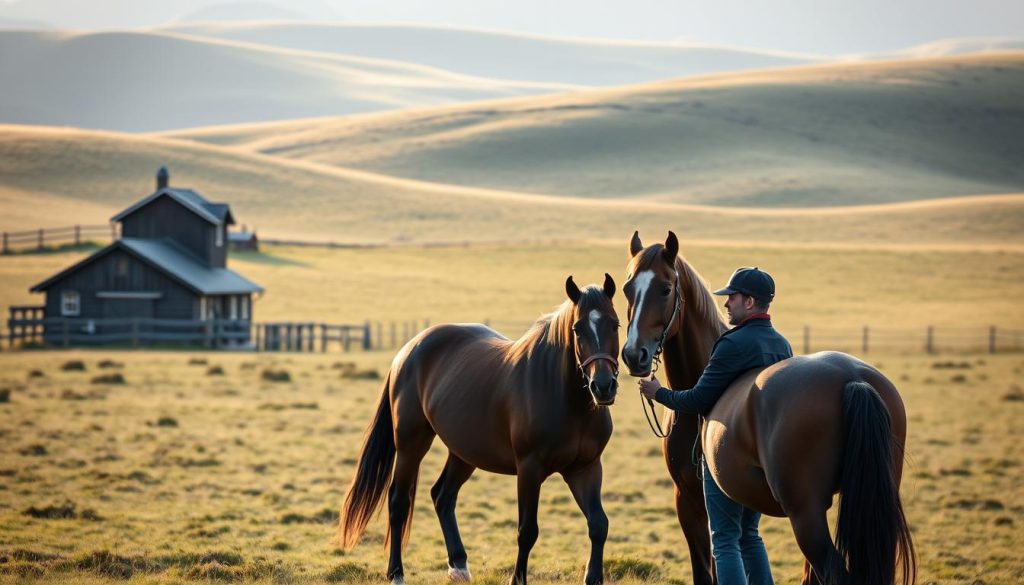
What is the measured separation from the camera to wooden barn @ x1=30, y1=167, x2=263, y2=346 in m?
42.6

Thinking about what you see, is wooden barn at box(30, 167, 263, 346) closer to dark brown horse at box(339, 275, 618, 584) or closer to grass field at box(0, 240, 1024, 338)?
grass field at box(0, 240, 1024, 338)

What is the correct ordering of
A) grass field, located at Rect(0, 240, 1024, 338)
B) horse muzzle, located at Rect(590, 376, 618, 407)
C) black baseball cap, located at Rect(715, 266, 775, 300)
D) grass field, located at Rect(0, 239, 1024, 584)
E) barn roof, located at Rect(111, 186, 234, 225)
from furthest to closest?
1. grass field, located at Rect(0, 240, 1024, 338)
2. barn roof, located at Rect(111, 186, 234, 225)
3. grass field, located at Rect(0, 239, 1024, 584)
4. horse muzzle, located at Rect(590, 376, 618, 407)
5. black baseball cap, located at Rect(715, 266, 775, 300)

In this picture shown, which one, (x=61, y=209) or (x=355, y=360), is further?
(x=61, y=209)

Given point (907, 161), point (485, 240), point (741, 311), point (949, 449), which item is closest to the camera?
point (741, 311)

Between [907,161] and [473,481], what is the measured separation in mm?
115069

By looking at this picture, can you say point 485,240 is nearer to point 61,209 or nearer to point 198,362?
point 61,209

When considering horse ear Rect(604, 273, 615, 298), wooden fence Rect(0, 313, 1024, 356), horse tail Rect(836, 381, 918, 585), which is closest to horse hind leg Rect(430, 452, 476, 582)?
horse ear Rect(604, 273, 615, 298)

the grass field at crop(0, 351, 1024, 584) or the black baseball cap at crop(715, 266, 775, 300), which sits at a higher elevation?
the black baseball cap at crop(715, 266, 775, 300)

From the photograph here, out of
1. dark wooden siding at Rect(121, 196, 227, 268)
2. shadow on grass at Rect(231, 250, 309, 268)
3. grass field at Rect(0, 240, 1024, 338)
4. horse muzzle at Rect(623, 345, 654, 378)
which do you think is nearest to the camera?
horse muzzle at Rect(623, 345, 654, 378)

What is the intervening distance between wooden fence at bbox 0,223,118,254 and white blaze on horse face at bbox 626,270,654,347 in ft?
184

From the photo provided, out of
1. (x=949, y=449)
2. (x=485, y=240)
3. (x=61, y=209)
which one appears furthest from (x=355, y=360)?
(x=61, y=209)

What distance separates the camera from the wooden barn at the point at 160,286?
140 feet

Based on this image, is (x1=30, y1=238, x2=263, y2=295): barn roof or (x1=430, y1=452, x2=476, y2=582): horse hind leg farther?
(x1=30, y1=238, x2=263, y2=295): barn roof

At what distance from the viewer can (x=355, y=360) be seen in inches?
1393
